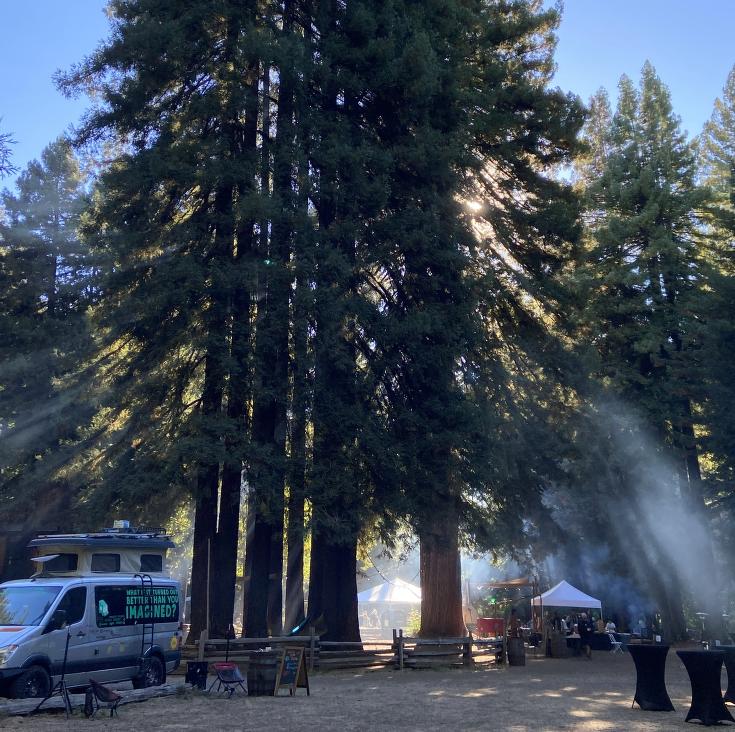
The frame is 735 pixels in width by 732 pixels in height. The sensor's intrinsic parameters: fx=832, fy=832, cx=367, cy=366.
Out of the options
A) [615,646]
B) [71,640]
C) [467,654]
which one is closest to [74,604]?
[71,640]

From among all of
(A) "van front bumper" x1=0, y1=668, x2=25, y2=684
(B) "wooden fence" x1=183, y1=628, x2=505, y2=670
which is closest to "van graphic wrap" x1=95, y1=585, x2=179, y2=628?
(A) "van front bumper" x1=0, y1=668, x2=25, y2=684

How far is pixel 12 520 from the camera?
29.6 metres

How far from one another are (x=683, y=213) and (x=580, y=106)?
423 inches

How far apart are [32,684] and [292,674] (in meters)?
4.45

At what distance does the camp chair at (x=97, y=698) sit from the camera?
11578 mm

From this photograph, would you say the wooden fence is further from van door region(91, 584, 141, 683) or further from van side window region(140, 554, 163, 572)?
van door region(91, 584, 141, 683)

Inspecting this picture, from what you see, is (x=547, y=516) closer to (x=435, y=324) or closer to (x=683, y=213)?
(x=435, y=324)

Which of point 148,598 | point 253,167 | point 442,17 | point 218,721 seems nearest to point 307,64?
point 253,167

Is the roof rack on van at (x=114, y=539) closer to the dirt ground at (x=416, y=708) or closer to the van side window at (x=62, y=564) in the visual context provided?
the van side window at (x=62, y=564)

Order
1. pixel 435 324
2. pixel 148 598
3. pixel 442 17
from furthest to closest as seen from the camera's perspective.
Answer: pixel 442 17
pixel 435 324
pixel 148 598

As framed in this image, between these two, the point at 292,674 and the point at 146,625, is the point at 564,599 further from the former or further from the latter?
the point at 146,625

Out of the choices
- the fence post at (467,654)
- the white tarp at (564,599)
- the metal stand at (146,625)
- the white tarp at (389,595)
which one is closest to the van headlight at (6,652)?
the metal stand at (146,625)

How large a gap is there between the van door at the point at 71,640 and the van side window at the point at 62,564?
1601 millimetres

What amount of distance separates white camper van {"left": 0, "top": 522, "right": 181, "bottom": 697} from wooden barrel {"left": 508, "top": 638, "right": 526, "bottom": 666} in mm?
10811
